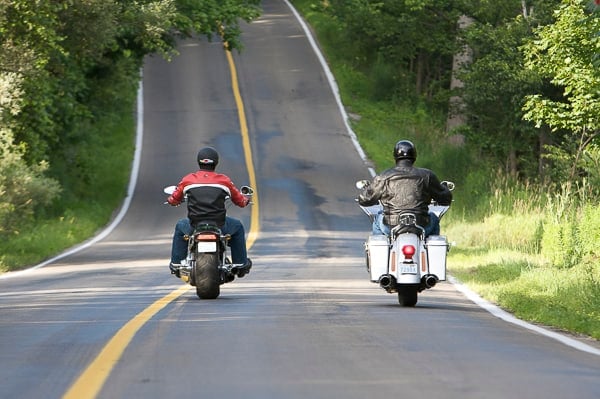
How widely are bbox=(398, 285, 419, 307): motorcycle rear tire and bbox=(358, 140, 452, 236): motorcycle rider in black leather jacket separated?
65 centimetres

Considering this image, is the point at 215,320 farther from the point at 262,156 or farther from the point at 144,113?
the point at 144,113

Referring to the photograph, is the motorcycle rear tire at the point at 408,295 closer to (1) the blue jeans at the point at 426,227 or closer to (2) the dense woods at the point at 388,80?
Result: (1) the blue jeans at the point at 426,227

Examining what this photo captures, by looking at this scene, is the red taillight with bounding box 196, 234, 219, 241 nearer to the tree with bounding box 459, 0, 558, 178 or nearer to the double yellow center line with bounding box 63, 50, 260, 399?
the double yellow center line with bounding box 63, 50, 260, 399

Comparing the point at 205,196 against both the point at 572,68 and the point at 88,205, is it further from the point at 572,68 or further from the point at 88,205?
the point at 88,205

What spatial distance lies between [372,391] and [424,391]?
32cm

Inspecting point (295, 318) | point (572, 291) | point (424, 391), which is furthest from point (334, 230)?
point (424, 391)

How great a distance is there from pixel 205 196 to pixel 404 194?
264cm

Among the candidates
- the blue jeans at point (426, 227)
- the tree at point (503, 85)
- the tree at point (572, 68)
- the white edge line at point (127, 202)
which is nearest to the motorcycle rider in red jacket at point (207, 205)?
the blue jeans at point (426, 227)

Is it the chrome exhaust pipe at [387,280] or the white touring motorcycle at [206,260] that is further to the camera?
the white touring motorcycle at [206,260]

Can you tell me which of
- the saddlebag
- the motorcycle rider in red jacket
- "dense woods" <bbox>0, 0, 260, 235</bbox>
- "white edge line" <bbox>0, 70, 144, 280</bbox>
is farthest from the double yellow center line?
"dense woods" <bbox>0, 0, 260, 235</bbox>

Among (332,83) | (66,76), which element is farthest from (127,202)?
(332,83)

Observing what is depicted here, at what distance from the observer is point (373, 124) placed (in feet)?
177

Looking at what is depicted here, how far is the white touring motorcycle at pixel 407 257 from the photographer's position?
51.0 ft

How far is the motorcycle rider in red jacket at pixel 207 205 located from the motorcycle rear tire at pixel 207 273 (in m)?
0.50
